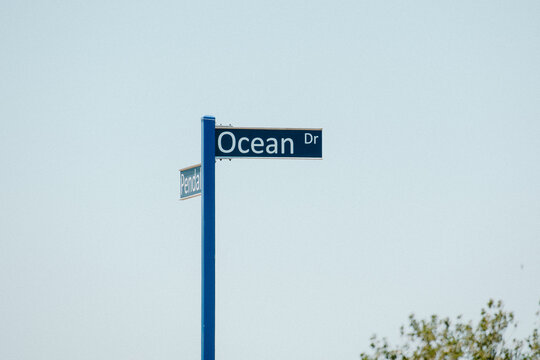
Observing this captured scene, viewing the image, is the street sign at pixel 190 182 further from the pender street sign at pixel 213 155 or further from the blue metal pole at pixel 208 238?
the blue metal pole at pixel 208 238

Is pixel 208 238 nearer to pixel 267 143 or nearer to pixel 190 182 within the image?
pixel 190 182

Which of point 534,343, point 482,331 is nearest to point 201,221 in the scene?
point 482,331

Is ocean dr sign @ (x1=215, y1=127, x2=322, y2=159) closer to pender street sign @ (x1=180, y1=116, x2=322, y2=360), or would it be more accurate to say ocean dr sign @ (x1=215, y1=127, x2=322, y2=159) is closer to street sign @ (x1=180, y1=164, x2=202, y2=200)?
pender street sign @ (x1=180, y1=116, x2=322, y2=360)

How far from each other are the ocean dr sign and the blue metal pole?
0.36 ft

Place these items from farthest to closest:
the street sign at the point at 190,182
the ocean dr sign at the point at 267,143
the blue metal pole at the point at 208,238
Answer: the street sign at the point at 190,182
the ocean dr sign at the point at 267,143
the blue metal pole at the point at 208,238

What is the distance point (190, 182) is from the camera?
8609mm

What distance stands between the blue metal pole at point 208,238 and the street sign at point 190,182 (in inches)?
6.6

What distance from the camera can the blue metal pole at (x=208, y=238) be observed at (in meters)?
7.90

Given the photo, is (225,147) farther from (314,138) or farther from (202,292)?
(202,292)

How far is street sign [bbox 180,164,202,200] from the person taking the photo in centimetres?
836

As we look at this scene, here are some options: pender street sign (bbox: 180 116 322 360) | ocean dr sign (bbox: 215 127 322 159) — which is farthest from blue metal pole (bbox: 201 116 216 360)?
ocean dr sign (bbox: 215 127 322 159)

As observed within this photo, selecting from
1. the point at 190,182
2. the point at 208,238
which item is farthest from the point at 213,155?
the point at 208,238

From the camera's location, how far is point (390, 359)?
1045 centimetres

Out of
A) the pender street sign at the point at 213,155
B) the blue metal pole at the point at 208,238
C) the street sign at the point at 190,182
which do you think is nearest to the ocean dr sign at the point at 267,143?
the pender street sign at the point at 213,155
